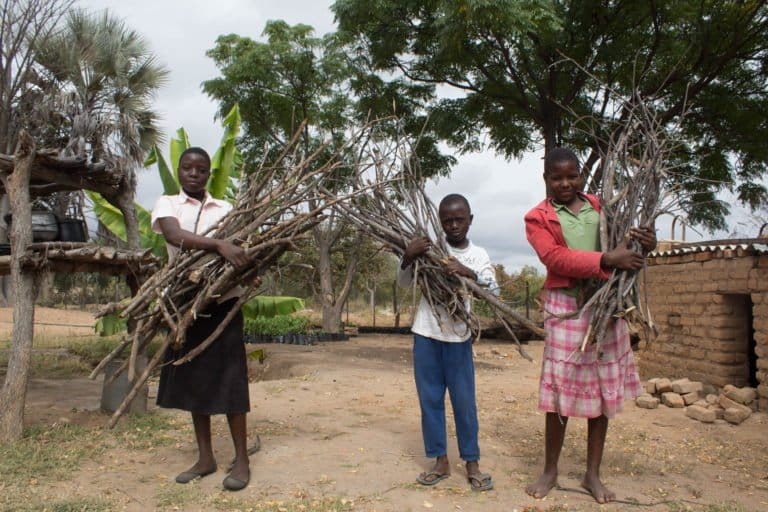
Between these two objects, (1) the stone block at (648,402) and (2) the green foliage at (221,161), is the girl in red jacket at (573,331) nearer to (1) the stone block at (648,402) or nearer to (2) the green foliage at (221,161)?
(1) the stone block at (648,402)

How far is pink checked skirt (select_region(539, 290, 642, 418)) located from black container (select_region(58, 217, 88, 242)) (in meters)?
3.54

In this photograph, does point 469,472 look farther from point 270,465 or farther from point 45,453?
point 45,453

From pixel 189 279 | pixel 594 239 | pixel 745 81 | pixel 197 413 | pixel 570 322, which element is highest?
pixel 745 81

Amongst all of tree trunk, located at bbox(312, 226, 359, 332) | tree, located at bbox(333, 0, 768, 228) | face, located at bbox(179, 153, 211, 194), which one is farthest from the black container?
tree trunk, located at bbox(312, 226, 359, 332)

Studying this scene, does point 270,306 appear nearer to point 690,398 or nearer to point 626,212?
point 690,398

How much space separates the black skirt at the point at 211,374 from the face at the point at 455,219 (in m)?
1.12

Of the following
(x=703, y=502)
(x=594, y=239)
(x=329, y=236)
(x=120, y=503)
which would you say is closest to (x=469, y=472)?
(x=703, y=502)

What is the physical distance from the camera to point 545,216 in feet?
8.74

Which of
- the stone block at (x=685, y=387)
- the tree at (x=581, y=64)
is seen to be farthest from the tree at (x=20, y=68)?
the stone block at (x=685, y=387)

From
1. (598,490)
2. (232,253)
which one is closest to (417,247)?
(232,253)

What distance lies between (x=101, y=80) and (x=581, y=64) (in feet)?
28.3

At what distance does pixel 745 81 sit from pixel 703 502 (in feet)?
26.4

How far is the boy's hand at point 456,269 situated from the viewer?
106 inches

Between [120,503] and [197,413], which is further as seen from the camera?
[197,413]
